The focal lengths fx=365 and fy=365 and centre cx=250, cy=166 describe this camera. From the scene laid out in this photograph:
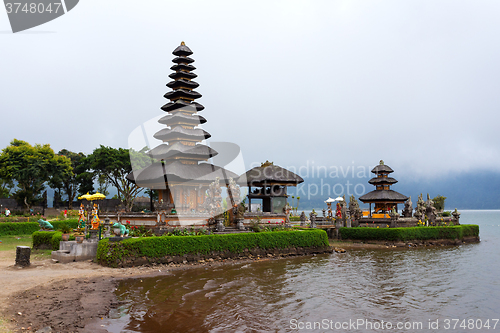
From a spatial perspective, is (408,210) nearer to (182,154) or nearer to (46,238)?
(182,154)

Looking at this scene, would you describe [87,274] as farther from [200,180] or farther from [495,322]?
[495,322]

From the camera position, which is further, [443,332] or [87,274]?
[87,274]

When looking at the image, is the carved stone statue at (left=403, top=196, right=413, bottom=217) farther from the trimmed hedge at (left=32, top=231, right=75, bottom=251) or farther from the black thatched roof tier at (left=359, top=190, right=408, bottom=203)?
the trimmed hedge at (left=32, top=231, right=75, bottom=251)

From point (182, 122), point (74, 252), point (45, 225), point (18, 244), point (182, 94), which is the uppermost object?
point (182, 94)

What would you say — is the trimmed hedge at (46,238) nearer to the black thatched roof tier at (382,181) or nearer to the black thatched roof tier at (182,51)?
the black thatched roof tier at (182,51)

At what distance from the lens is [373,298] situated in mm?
16047

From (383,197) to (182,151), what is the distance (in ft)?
86.4

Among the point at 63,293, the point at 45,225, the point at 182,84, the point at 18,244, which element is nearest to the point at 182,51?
the point at 182,84

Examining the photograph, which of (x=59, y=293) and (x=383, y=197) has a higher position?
(x=383, y=197)

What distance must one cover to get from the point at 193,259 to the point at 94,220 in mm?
6353

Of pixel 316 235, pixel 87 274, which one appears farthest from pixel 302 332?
pixel 316 235

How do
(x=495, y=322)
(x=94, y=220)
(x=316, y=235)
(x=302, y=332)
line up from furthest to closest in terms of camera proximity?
(x=316, y=235) → (x=94, y=220) → (x=495, y=322) → (x=302, y=332)

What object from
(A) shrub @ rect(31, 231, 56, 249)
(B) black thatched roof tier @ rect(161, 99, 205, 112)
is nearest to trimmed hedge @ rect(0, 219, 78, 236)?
(A) shrub @ rect(31, 231, 56, 249)

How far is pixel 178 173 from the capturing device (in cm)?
3088
